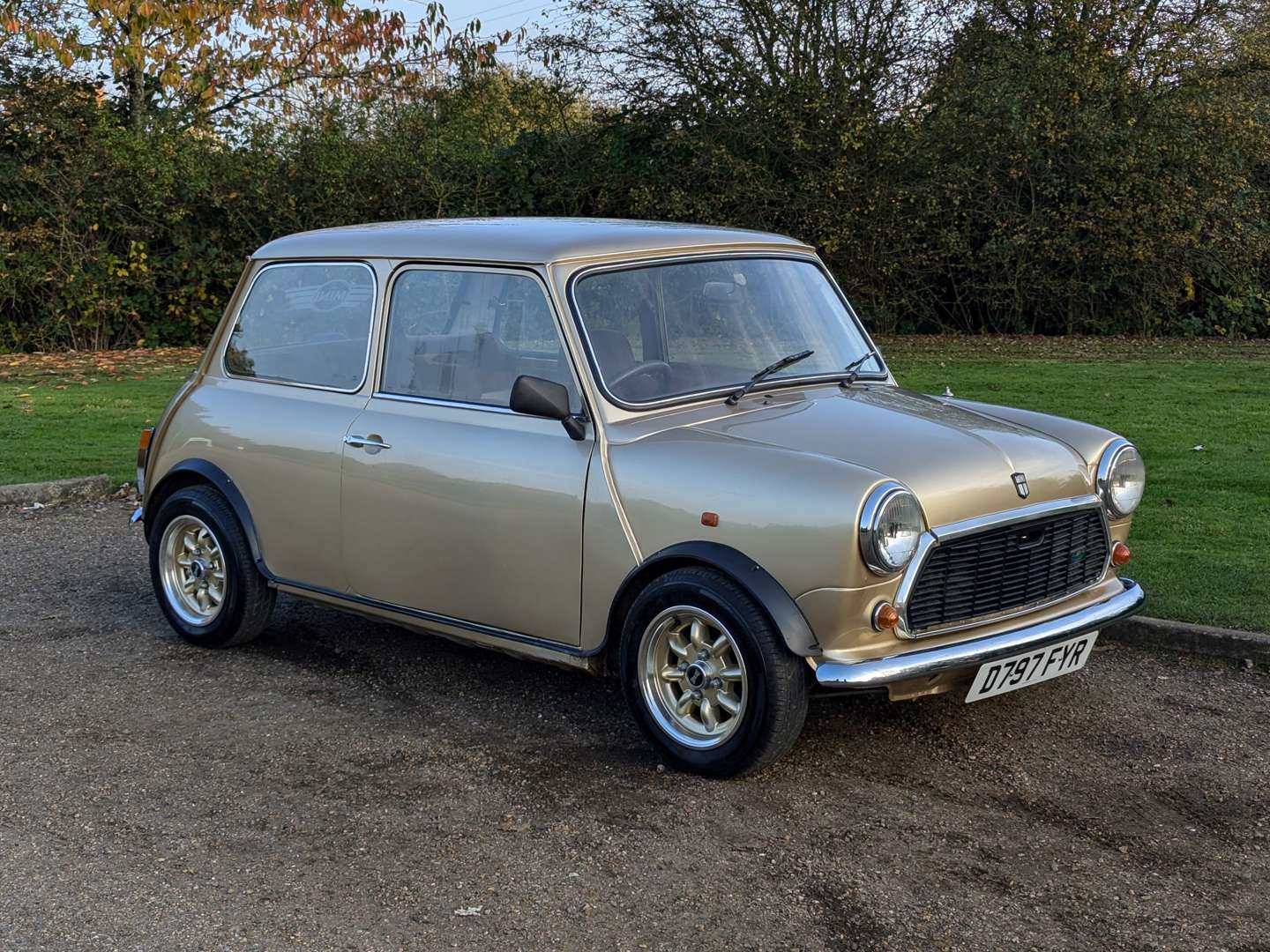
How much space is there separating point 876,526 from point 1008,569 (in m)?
0.63

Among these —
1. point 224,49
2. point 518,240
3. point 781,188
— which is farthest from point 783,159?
point 518,240

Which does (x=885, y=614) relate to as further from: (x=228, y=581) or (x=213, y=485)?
(x=213, y=485)

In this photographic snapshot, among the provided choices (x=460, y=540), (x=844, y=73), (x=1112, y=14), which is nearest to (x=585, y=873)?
(x=460, y=540)

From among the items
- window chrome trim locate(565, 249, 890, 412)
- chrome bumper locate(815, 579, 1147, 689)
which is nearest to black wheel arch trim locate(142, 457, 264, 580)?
window chrome trim locate(565, 249, 890, 412)

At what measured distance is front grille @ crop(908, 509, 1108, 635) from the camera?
454 centimetres

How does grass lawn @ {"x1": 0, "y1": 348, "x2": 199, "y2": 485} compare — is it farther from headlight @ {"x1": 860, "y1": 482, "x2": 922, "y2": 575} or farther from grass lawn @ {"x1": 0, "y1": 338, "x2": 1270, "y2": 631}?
headlight @ {"x1": 860, "y1": 482, "x2": 922, "y2": 575}

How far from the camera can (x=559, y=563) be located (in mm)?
5008

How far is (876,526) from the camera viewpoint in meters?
4.36

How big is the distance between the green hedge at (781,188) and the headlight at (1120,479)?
1404cm

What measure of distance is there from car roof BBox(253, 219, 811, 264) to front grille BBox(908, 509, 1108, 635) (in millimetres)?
1683

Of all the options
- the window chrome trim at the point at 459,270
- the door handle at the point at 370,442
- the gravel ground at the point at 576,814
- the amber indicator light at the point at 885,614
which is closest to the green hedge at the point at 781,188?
the gravel ground at the point at 576,814

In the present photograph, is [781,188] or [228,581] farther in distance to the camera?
[781,188]

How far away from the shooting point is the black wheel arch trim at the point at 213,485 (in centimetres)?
611

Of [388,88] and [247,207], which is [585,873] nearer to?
[247,207]
